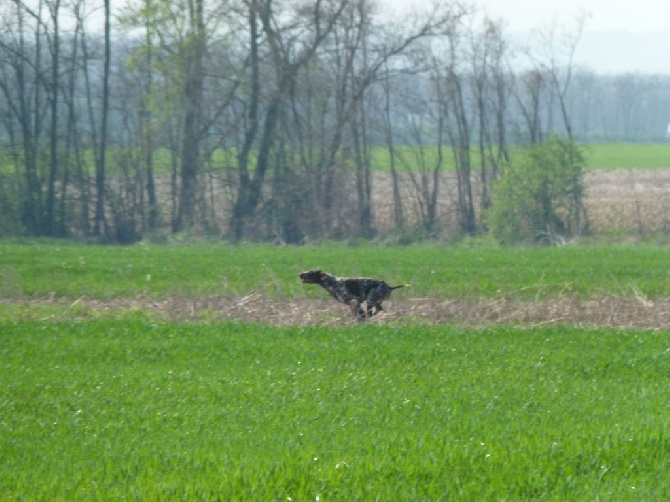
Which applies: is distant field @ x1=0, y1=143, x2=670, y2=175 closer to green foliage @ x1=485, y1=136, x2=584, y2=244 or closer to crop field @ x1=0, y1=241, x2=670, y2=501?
green foliage @ x1=485, y1=136, x2=584, y2=244

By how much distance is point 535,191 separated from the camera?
36250mm

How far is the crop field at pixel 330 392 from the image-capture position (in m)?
7.01

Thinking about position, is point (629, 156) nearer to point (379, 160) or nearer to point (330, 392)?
point (379, 160)

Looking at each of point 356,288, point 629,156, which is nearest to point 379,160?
point 356,288

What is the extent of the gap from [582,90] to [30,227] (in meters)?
54.6

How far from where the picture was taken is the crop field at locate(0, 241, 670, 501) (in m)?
7.01

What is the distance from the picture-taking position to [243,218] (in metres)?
39.2

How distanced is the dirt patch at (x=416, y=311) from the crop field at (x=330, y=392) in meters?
0.06

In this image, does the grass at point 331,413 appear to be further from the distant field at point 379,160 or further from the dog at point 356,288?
the distant field at point 379,160

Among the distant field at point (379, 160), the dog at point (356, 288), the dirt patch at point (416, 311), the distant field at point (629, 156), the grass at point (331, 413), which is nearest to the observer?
the grass at point (331, 413)

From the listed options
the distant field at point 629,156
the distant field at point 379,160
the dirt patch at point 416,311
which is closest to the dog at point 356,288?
the dirt patch at point 416,311

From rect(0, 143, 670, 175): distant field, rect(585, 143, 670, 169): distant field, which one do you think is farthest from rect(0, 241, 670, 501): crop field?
rect(585, 143, 670, 169): distant field

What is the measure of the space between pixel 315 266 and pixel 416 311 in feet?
23.9

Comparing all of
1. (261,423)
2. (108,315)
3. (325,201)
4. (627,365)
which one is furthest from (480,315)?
(325,201)
